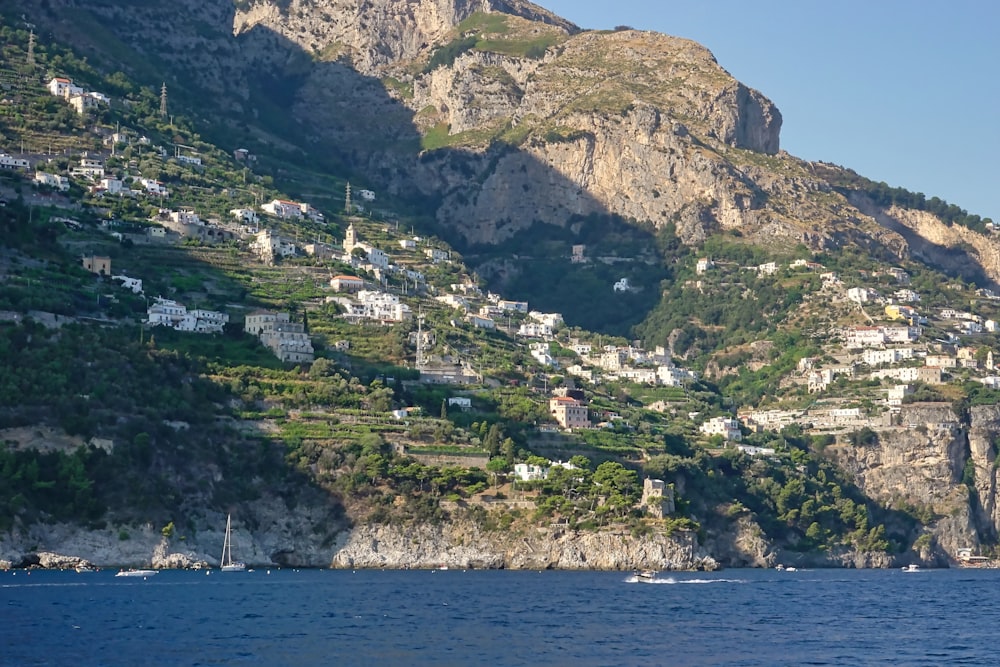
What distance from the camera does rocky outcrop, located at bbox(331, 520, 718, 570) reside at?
102 metres

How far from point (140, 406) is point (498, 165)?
93863mm

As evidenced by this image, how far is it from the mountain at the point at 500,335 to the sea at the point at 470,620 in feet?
15.8

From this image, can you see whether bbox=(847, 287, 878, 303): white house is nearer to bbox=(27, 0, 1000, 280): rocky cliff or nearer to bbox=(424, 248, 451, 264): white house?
bbox=(27, 0, 1000, 280): rocky cliff

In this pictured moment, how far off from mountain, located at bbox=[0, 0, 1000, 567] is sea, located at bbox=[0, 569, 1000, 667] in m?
4.81

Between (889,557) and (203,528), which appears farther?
(889,557)

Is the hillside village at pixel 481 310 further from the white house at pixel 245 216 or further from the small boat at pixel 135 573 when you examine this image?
the small boat at pixel 135 573

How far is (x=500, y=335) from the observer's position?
5728 inches

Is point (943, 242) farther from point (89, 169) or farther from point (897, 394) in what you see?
point (89, 169)

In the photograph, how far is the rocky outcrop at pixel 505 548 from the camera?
10181 centimetres

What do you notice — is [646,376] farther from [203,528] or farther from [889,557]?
[203,528]

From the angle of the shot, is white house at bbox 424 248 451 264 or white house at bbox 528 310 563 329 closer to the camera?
white house at bbox 528 310 563 329

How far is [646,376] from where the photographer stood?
148875mm

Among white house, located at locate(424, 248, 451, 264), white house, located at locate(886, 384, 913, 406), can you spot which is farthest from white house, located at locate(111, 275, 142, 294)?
white house, located at locate(886, 384, 913, 406)

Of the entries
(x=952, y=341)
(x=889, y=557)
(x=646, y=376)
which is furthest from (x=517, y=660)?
(x=952, y=341)
